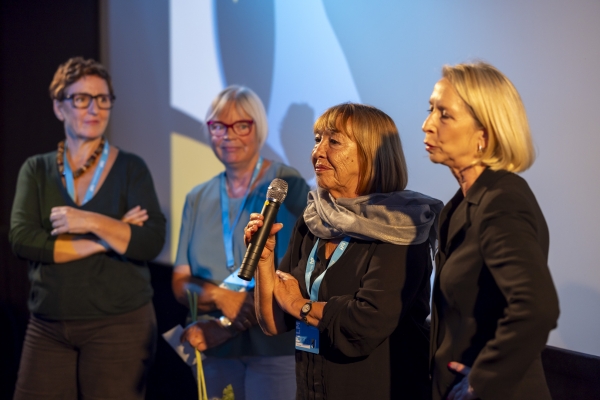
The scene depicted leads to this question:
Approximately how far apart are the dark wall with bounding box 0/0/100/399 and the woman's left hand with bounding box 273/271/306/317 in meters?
3.33

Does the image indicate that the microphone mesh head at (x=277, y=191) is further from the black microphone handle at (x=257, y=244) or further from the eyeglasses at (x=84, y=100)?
the eyeglasses at (x=84, y=100)

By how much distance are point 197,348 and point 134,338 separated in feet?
1.17

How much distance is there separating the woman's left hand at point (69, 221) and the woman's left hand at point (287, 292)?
48.8 inches

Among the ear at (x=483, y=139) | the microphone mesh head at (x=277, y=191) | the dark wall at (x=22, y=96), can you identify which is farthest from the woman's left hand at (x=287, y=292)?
the dark wall at (x=22, y=96)

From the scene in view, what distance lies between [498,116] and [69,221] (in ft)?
6.83

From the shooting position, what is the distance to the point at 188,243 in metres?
3.01

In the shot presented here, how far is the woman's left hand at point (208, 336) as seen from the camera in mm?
2758

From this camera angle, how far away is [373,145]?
1892mm

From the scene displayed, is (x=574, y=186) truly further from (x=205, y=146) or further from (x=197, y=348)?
(x=205, y=146)

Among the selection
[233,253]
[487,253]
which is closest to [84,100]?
[233,253]

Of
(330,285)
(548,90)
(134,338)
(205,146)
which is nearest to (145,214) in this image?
(134,338)

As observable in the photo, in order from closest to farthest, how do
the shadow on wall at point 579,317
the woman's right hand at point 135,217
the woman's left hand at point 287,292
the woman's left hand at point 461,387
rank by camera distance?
the woman's left hand at point 461,387, the woman's left hand at point 287,292, the shadow on wall at point 579,317, the woman's right hand at point 135,217

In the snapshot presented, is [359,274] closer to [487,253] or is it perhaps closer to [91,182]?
[487,253]

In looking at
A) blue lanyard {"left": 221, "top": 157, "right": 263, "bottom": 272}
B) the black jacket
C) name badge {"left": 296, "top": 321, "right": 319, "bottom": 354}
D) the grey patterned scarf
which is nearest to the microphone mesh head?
the grey patterned scarf
